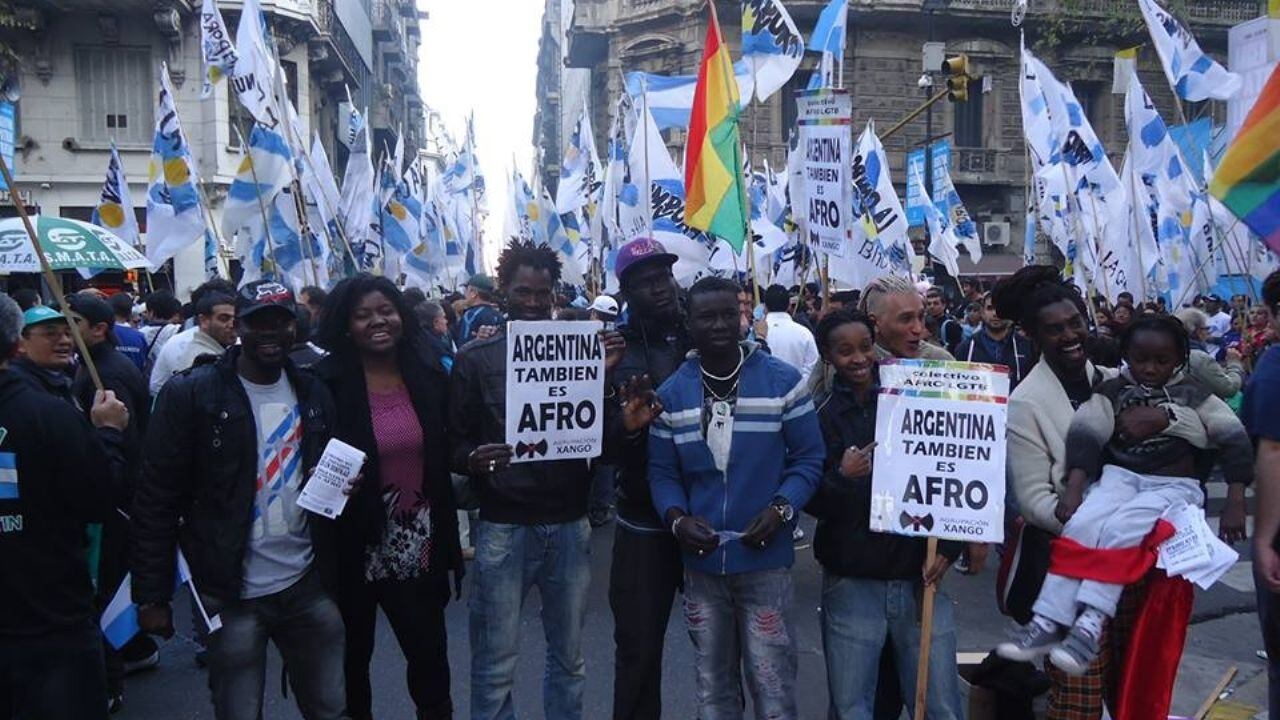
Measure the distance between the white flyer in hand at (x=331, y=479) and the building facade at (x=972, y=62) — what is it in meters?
28.9

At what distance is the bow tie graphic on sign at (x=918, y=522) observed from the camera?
3.37 meters

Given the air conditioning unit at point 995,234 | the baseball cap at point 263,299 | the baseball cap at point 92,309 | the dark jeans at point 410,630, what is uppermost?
the air conditioning unit at point 995,234

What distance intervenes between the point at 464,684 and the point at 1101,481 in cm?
328

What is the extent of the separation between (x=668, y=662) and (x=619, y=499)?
181cm

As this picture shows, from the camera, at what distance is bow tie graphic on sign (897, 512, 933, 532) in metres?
3.37

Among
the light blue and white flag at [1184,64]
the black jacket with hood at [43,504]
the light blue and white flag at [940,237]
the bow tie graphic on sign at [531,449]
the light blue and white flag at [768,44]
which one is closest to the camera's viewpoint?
the black jacket with hood at [43,504]

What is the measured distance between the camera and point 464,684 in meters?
5.05

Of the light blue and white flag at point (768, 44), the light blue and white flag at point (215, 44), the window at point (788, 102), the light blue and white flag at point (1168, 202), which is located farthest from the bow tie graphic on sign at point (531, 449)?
the window at point (788, 102)

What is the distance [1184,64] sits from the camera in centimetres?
1060

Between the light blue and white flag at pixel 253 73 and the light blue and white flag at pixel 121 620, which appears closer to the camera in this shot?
the light blue and white flag at pixel 121 620

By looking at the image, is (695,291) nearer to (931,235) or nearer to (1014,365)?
(1014,365)

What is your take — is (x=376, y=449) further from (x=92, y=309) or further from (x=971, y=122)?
(x=971, y=122)

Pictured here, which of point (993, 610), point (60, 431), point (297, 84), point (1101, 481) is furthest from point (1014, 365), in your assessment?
point (297, 84)

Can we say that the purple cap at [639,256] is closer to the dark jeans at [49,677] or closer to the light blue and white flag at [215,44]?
the dark jeans at [49,677]
